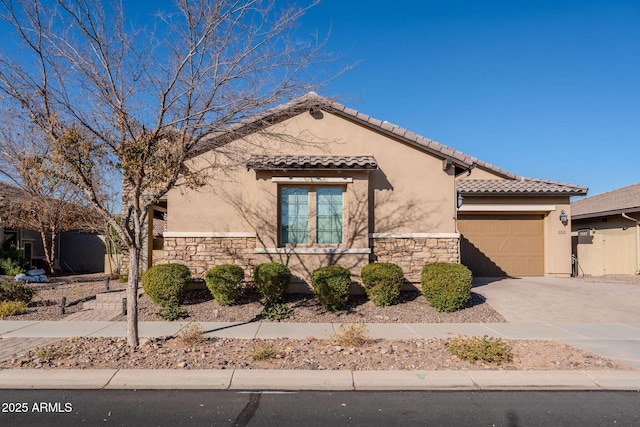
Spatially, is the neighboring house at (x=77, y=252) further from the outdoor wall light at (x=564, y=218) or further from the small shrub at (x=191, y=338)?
the outdoor wall light at (x=564, y=218)

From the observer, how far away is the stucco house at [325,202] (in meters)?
11.7

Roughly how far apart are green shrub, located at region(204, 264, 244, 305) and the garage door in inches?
370

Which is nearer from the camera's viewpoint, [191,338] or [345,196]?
[191,338]

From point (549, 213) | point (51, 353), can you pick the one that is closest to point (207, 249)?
point (51, 353)

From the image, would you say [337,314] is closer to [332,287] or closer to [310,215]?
[332,287]

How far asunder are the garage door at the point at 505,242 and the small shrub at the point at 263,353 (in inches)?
450

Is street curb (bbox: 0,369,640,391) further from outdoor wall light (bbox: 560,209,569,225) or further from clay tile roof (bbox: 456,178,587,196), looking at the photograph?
outdoor wall light (bbox: 560,209,569,225)

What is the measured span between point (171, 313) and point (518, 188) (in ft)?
41.5

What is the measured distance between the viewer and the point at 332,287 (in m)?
10.2

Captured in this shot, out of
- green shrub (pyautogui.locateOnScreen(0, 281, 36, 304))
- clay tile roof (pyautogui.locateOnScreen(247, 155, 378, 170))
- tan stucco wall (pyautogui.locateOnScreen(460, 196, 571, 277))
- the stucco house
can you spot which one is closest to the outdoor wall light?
tan stucco wall (pyautogui.locateOnScreen(460, 196, 571, 277))

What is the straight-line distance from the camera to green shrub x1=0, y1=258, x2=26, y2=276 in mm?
16188

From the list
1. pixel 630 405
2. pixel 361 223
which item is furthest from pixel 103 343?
pixel 630 405

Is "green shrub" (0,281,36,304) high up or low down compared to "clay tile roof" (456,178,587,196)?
down

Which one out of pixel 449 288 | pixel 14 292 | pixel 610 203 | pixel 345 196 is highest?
pixel 610 203
